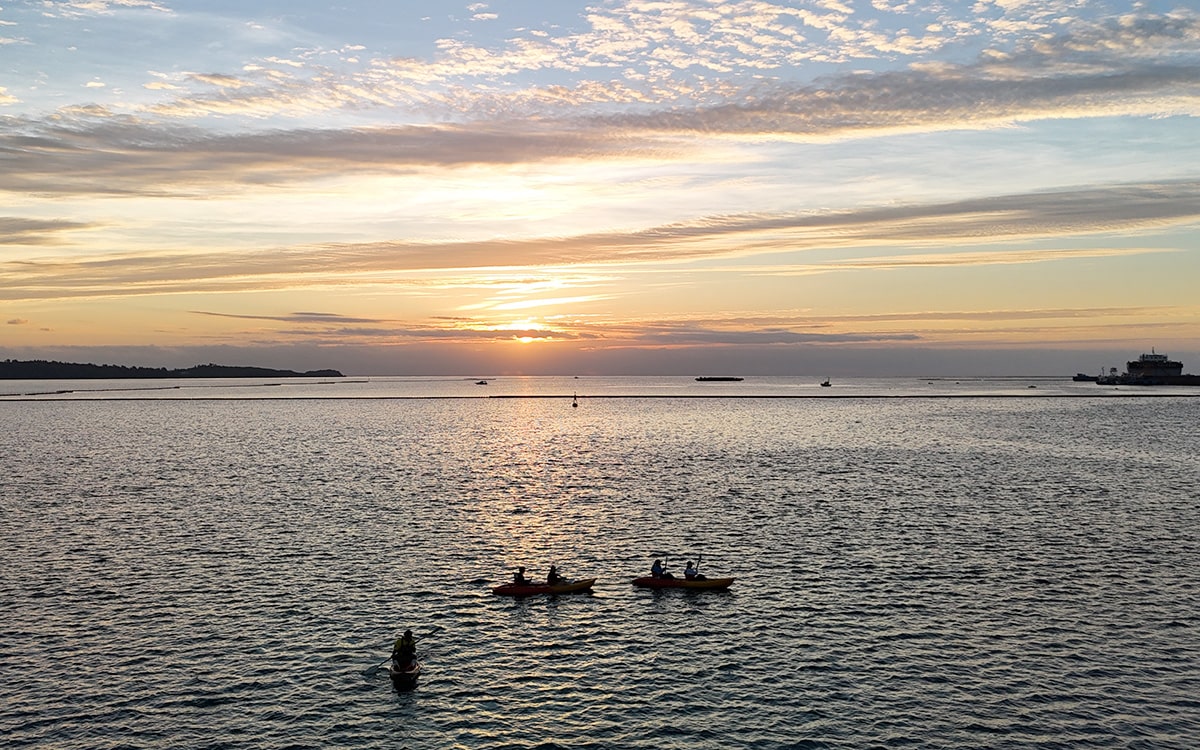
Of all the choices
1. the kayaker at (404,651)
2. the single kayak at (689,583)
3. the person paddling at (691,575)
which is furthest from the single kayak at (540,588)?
the kayaker at (404,651)

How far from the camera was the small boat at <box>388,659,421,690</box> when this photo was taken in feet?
128

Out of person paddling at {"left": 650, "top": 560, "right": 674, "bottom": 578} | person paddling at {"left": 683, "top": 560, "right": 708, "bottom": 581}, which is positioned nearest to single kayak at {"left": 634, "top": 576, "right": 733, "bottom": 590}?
person paddling at {"left": 683, "top": 560, "right": 708, "bottom": 581}

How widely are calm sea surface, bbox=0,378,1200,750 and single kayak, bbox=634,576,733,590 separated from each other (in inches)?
37.1

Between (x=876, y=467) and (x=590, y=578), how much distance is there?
79426mm

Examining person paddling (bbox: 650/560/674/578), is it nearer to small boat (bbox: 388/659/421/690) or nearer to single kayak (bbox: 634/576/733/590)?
single kayak (bbox: 634/576/733/590)

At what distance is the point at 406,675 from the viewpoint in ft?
128

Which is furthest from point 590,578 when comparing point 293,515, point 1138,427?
point 1138,427

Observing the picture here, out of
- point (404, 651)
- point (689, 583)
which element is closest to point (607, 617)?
point (689, 583)

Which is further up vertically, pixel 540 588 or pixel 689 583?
pixel 689 583

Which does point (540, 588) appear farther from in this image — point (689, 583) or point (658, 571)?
point (689, 583)

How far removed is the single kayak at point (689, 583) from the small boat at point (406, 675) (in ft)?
66.7

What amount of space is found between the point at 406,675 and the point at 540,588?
15.9 metres

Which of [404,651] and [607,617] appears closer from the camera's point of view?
[404,651]

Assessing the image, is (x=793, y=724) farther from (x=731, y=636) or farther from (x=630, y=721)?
(x=731, y=636)
